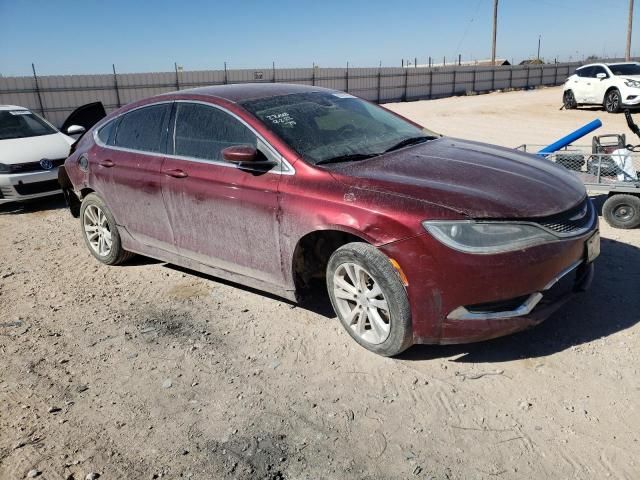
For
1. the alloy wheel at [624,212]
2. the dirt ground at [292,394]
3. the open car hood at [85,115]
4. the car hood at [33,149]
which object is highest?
the open car hood at [85,115]

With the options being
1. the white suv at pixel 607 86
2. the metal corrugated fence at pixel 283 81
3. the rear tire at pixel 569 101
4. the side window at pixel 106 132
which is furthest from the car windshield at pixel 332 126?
the metal corrugated fence at pixel 283 81

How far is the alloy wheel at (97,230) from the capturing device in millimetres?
5203

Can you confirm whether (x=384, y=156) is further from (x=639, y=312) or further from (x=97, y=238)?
(x=97, y=238)

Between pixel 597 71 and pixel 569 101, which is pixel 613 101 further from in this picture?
pixel 569 101

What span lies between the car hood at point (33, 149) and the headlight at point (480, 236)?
698 centimetres

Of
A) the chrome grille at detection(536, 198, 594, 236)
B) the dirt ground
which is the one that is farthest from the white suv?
the chrome grille at detection(536, 198, 594, 236)

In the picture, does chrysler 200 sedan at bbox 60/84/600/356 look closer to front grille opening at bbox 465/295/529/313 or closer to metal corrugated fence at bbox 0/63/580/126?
A: front grille opening at bbox 465/295/529/313

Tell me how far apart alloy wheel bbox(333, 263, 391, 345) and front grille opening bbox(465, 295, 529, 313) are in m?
0.50

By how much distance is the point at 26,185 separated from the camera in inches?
305

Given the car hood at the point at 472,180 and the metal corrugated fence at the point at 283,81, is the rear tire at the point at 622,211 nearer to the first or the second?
the car hood at the point at 472,180

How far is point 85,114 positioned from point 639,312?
9.25m

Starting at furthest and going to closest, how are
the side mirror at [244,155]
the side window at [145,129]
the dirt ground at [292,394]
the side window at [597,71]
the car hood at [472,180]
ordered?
the side window at [597,71] < the side window at [145,129] < the side mirror at [244,155] < the car hood at [472,180] < the dirt ground at [292,394]

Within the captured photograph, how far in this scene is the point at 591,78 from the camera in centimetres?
1788

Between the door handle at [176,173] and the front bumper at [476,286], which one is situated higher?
the door handle at [176,173]
